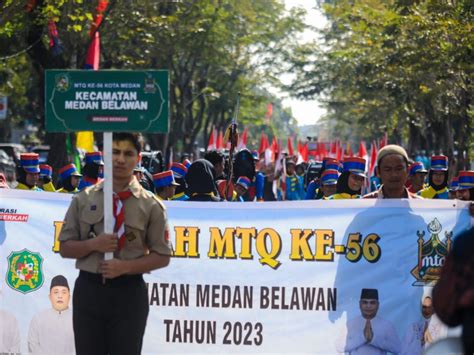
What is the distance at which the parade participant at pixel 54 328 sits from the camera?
793 centimetres

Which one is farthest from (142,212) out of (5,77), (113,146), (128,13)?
(5,77)

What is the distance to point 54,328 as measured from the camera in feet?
26.1

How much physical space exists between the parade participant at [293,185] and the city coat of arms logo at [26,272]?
1542 centimetres

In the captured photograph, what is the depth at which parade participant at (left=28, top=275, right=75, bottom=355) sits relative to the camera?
7930mm

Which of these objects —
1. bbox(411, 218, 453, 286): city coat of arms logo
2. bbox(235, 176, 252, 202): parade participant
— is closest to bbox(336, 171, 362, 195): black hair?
Result: bbox(411, 218, 453, 286): city coat of arms logo

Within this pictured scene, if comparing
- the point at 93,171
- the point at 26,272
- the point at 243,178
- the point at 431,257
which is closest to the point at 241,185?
the point at 243,178

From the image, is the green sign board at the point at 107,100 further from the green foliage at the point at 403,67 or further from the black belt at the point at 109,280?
the green foliage at the point at 403,67

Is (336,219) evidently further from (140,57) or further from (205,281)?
(140,57)

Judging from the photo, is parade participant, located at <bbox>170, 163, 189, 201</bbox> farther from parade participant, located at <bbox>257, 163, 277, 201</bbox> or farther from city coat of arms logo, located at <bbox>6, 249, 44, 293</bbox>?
parade participant, located at <bbox>257, 163, 277, 201</bbox>

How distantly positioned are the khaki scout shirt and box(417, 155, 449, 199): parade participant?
6.71m

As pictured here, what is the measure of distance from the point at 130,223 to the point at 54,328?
2.10 meters

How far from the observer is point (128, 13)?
27031 mm

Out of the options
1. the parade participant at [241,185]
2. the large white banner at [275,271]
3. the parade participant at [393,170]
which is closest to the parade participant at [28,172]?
the parade participant at [241,185]

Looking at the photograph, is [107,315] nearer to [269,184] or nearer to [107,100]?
[107,100]
